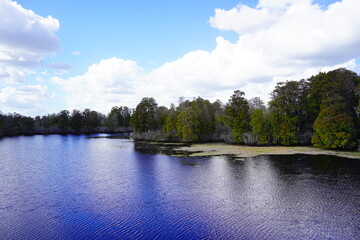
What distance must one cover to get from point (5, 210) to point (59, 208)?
3.70m

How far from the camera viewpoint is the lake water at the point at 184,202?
14.8 meters

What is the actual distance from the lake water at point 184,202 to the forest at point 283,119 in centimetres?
1650

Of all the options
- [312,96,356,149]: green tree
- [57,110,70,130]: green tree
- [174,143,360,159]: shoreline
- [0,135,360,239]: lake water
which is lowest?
[0,135,360,239]: lake water

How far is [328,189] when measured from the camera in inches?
873

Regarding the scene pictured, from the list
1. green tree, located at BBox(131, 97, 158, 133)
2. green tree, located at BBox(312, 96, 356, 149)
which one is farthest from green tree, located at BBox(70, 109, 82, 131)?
green tree, located at BBox(312, 96, 356, 149)

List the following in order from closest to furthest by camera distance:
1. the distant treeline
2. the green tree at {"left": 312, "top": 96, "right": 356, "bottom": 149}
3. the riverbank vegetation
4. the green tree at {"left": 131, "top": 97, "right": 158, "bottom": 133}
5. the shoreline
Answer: the shoreline, the green tree at {"left": 312, "top": 96, "right": 356, "bottom": 149}, the riverbank vegetation, the green tree at {"left": 131, "top": 97, "right": 158, "bottom": 133}, the distant treeline

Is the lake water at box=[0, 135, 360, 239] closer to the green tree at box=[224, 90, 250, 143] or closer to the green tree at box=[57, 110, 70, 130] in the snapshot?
the green tree at box=[224, 90, 250, 143]

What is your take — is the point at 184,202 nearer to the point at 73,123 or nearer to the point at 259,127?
the point at 259,127

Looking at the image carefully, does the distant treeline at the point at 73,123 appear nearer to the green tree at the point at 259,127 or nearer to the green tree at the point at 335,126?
the green tree at the point at 259,127

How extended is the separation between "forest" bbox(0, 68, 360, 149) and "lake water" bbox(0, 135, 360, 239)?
16.5 metres

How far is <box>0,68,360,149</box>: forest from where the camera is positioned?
155ft

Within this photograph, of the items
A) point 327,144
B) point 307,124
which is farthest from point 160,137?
point 327,144

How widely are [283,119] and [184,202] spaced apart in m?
45.4

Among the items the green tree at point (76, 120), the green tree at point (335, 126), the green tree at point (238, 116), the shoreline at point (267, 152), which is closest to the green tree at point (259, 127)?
Answer: the green tree at point (238, 116)
